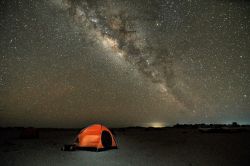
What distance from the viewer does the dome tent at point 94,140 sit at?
15457mm

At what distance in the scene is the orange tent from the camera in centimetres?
1551

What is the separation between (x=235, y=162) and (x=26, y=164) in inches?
364

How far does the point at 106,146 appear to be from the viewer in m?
15.8

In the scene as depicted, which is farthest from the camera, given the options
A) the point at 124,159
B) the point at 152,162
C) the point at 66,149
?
the point at 66,149

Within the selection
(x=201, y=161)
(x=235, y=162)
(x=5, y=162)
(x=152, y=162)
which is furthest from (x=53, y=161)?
(x=235, y=162)

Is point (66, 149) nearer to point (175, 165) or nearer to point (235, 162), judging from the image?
point (175, 165)

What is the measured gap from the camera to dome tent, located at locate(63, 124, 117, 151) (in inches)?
609

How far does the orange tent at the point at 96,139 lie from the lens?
15508 millimetres

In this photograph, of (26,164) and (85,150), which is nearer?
(26,164)

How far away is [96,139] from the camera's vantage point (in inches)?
622

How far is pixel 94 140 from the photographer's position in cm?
1574

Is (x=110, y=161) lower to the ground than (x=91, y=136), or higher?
lower

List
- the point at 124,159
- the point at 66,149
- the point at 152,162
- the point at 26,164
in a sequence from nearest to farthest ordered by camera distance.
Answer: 1. the point at 26,164
2. the point at 152,162
3. the point at 124,159
4. the point at 66,149

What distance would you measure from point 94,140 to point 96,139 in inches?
5.5
